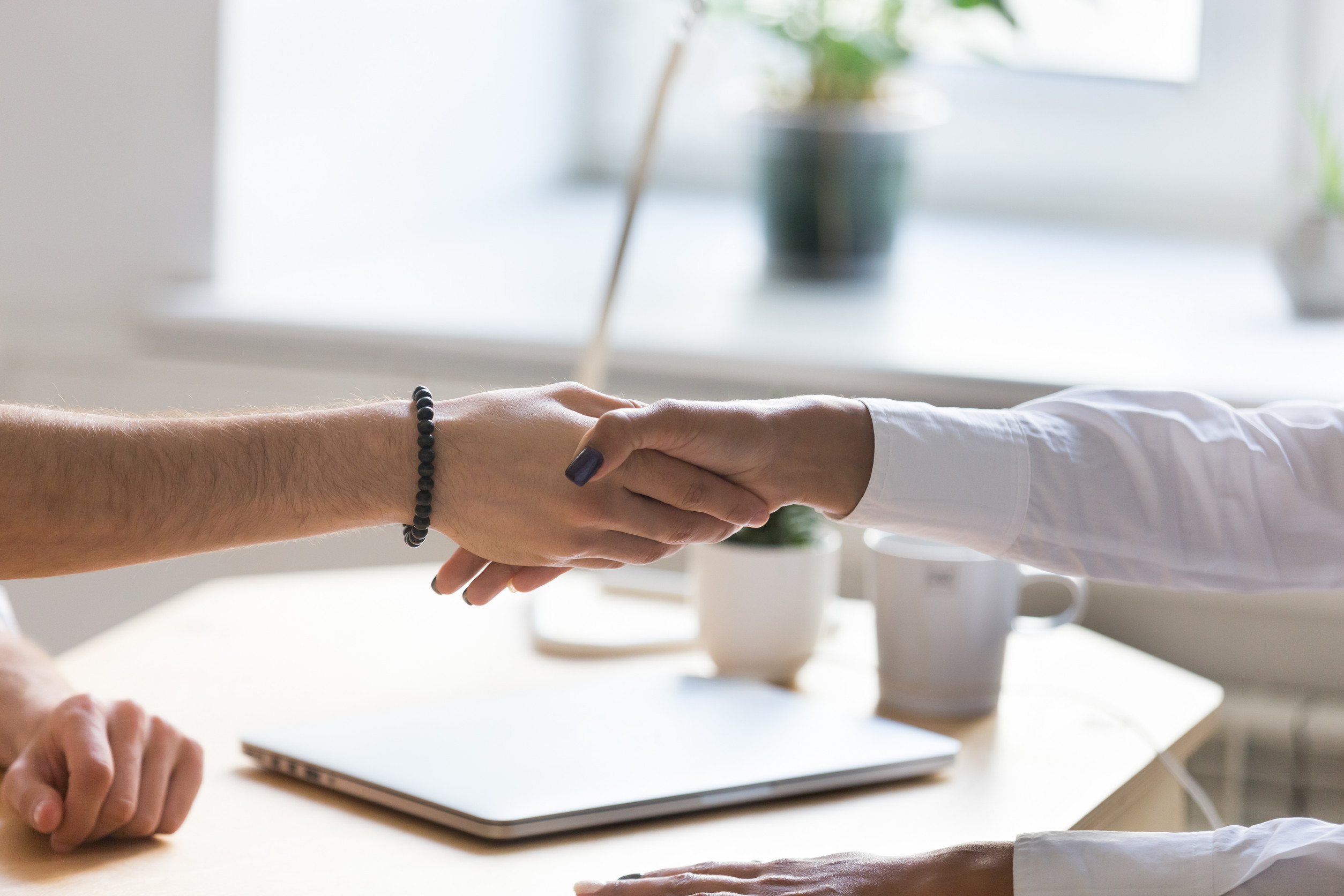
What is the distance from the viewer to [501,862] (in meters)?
0.90

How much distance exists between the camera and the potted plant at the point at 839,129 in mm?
1935

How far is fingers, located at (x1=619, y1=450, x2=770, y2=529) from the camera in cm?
105

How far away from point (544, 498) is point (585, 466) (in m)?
0.08

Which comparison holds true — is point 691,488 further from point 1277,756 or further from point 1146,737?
point 1277,756

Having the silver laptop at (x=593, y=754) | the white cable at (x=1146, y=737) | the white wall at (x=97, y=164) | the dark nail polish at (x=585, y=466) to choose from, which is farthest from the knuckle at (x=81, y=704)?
the white wall at (x=97, y=164)

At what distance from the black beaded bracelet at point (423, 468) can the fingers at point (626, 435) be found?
4.2 inches

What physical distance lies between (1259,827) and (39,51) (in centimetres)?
155

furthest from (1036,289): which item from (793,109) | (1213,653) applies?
(1213,653)

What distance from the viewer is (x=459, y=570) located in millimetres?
1086

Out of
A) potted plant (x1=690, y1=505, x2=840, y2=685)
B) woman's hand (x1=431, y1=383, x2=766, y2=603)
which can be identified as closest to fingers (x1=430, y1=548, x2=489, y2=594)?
woman's hand (x1=431, y1=383, x2=766, y2=603)

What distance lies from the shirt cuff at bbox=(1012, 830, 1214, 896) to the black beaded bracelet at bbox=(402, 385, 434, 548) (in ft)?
1.49

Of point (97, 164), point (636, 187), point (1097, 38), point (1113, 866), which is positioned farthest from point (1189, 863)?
point (1097, 38)

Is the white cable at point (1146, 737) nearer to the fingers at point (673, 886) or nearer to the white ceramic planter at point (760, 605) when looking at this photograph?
the white ceramic planter at point (760, 605)

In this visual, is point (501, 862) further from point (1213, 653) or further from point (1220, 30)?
point (1220, 30)
